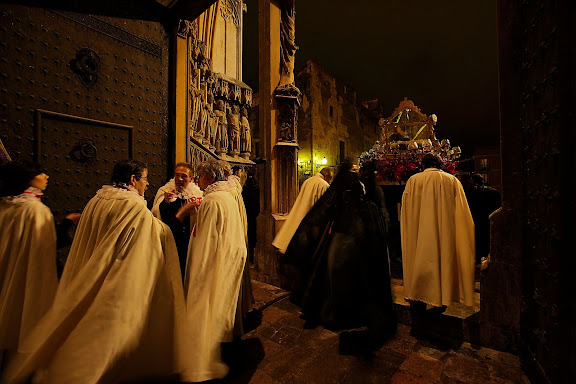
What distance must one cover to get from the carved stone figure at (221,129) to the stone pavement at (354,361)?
7130 millimetres

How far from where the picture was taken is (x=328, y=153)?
23.5 m

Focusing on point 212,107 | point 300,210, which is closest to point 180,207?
point 300,210

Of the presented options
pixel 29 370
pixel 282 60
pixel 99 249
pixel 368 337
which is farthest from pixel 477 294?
pixel 282 60

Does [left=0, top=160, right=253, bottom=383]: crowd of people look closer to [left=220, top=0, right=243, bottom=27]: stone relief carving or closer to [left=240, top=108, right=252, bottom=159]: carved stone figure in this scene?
[left=240, top=108, right=252, bottom=159]: carved stone figure

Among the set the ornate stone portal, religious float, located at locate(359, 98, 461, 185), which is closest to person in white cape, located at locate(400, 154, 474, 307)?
religious float, located at locate(359, 98, 461, 185)

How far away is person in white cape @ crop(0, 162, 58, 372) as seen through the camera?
2137mm

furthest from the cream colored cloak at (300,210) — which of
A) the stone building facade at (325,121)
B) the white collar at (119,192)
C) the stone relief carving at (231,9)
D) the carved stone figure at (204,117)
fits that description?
the stone building facade at (325,121)

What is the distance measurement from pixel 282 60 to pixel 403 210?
3802 millimetres

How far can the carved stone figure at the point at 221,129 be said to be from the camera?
8.94 metres

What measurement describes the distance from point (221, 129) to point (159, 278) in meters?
7.56

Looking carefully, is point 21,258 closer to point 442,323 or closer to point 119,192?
point 119,192

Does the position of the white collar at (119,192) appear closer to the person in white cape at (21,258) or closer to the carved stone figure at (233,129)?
the person in white cape at (21,258)

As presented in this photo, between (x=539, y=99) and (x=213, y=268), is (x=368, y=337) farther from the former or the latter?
(x=539, y=99)

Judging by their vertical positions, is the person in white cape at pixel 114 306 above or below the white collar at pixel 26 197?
below
